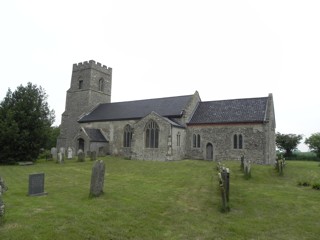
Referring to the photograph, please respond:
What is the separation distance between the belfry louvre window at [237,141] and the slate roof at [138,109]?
22.7ft

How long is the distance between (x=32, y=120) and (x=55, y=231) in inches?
908

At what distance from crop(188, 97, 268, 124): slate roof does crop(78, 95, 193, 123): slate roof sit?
8.05 feet

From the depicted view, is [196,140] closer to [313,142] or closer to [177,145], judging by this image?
[177,145]

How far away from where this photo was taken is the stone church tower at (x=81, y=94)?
39719 mm

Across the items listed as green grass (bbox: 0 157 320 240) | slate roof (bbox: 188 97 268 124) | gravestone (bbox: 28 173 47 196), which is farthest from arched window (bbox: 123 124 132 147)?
gravestone (bbox: 28 173 47 196)

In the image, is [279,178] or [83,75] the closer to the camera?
[279,178]

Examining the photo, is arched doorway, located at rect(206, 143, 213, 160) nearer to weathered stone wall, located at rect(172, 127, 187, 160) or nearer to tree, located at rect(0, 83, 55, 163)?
weathered stone wall, located at rect(172, 127, 187, 160)

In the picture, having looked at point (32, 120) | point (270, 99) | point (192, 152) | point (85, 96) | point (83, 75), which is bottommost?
point (192, 152)

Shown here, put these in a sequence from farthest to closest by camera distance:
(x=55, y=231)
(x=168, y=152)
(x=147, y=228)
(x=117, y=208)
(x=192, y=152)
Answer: (x=192, y=152) < (x=168, y=152) < (x=117, y=208) < (x=147, y=228) < (x=55, y=231)

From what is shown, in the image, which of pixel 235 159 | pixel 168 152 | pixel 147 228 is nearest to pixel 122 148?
pixel 168 152

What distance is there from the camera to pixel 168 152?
88.1 ft

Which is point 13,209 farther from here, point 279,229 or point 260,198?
point 260,198

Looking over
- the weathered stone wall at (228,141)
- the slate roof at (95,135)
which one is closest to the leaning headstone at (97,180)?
the weathered stone wall at (228,141)

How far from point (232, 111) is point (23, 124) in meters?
22.8
